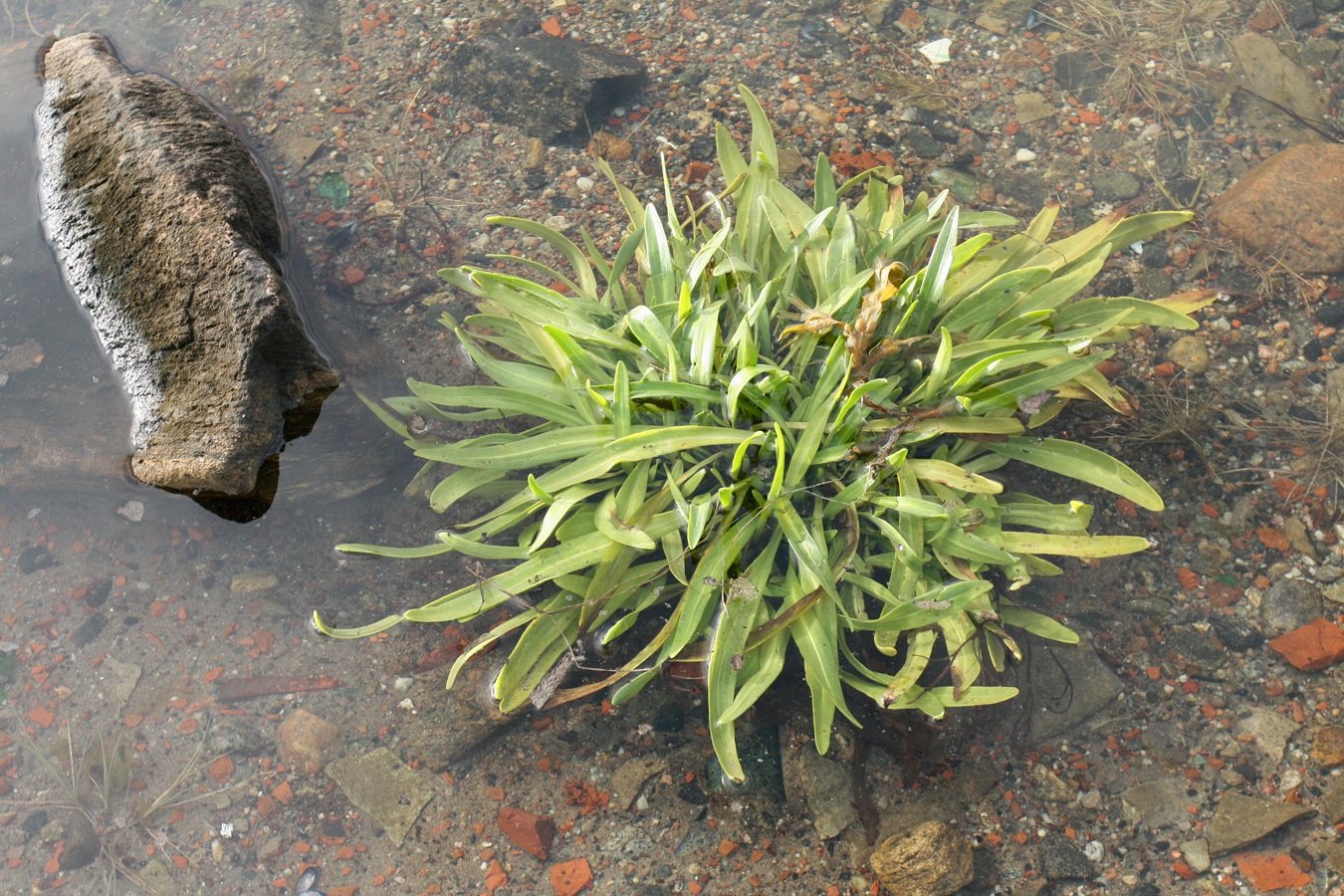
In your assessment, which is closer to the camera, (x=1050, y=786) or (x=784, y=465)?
(x=784, y=465)

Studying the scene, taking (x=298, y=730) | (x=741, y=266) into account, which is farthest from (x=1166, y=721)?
(x=298, y=730)

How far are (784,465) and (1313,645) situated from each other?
6.08 feet

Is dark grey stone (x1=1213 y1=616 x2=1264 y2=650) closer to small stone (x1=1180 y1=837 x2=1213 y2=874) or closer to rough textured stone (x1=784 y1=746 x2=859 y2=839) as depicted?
small stone (x1=1180 y1=837 x2=1213 y2=874)

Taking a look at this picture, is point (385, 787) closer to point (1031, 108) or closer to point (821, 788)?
point (821, 788)

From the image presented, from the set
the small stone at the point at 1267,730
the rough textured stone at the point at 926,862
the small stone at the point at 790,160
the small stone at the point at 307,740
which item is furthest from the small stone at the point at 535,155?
the small stone at the point at 1267,730

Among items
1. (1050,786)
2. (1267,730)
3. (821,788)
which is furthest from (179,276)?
(1267,730)

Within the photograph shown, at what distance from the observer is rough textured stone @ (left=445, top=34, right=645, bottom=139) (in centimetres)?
393

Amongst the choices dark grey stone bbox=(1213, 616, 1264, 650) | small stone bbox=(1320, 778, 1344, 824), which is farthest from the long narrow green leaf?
small stone bbox=(1320, 778, 1344, 824)

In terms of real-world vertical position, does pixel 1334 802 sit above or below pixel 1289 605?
below

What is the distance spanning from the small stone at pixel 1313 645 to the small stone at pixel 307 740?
309 cm

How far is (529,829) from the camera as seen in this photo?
2.61 metres

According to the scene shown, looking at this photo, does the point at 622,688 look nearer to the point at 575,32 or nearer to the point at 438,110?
the point at 438,110

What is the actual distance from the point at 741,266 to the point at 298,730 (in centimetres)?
207

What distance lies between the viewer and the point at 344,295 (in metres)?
3.45
